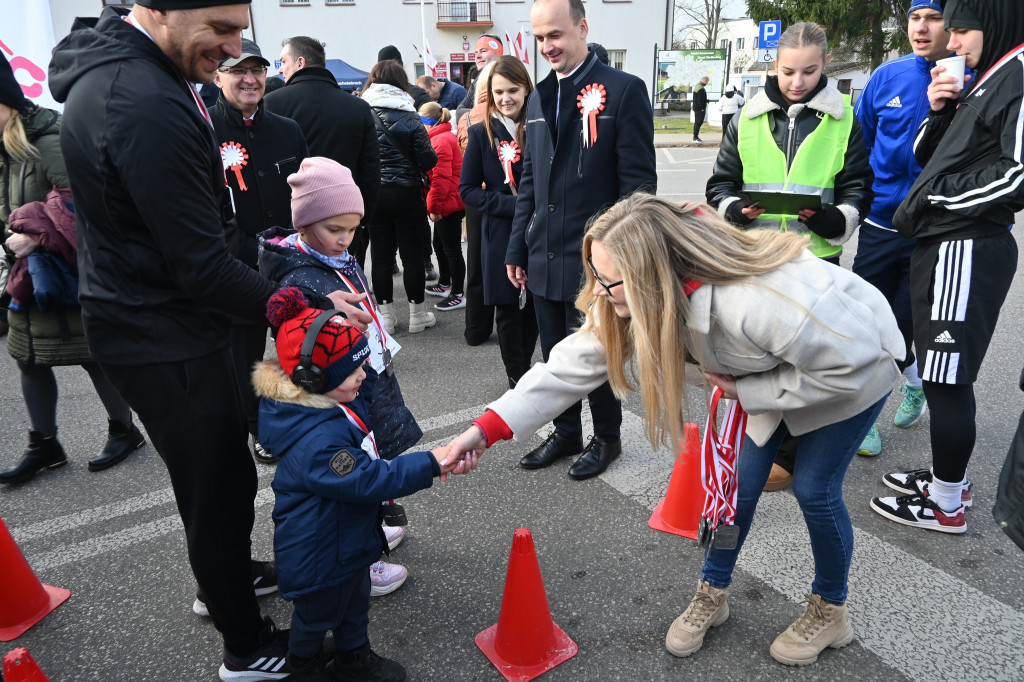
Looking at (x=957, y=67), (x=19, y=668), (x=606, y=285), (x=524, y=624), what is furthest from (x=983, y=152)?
(x=19, y=668)

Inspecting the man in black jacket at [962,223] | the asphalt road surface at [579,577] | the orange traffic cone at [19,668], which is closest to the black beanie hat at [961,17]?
the man in black jacket at [962,223]

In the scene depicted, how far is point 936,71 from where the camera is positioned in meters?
2.79

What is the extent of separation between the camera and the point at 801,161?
129 inches

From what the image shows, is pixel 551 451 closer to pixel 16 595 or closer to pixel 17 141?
pixel 16 595

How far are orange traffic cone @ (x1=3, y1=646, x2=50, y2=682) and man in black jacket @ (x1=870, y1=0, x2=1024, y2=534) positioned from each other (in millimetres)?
3206

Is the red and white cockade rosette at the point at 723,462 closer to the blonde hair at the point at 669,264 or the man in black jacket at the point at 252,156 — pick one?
the blonde hair at the point at 669,264

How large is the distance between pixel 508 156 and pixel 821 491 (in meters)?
2.86

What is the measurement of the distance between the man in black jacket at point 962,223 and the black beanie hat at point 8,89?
3.93 meters

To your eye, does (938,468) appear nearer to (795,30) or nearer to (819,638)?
(819,638)

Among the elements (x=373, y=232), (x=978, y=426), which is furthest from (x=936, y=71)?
(x=373, y=232)

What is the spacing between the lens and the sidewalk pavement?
20797 mm

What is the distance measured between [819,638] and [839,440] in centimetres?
70

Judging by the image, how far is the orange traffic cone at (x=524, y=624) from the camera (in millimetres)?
2303

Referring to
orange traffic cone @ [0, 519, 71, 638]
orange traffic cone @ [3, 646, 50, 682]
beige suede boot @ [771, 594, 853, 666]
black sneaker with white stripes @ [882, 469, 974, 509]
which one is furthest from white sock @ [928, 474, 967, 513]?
orange traffic cone @ [0, 519, 71, 638]
